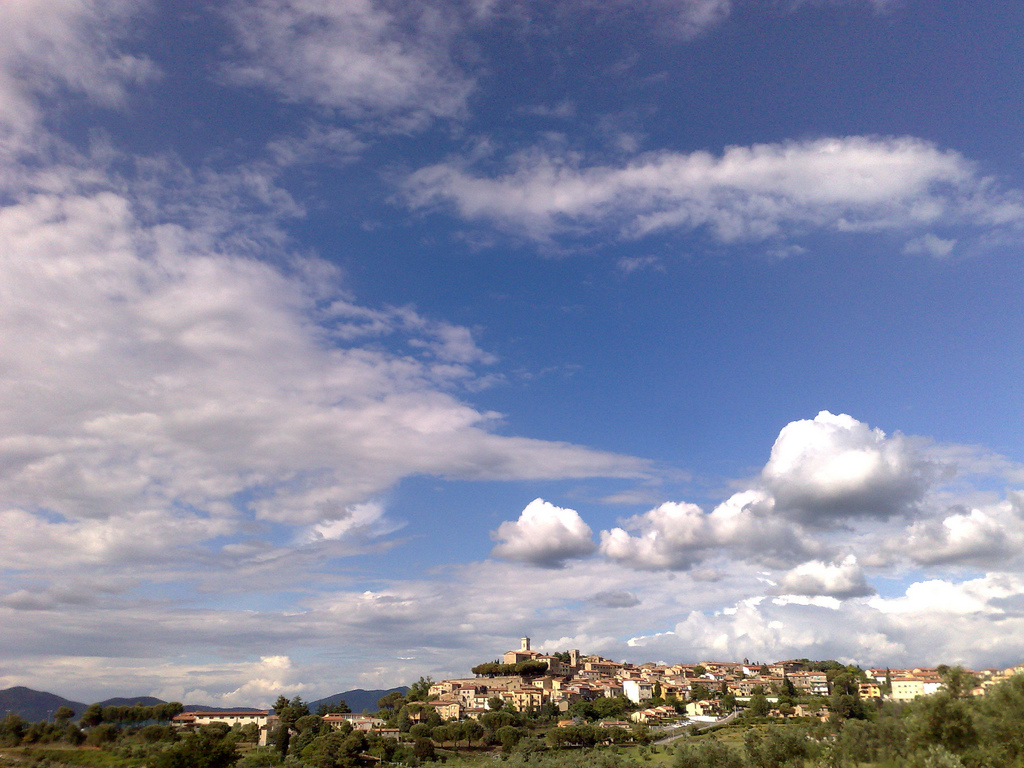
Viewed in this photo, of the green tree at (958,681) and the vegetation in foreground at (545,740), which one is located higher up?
the green tree at (958,681)

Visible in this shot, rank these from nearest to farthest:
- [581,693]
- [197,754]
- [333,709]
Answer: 1. [197,754]
2. [333,709]
3. [581,693]

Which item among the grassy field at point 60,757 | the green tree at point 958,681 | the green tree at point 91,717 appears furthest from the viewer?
the green tree at point 91,717

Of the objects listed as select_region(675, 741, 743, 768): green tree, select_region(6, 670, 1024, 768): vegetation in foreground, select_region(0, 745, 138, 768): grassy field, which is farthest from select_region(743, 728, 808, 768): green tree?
select_region(0, 745, 138, 768): grassy field

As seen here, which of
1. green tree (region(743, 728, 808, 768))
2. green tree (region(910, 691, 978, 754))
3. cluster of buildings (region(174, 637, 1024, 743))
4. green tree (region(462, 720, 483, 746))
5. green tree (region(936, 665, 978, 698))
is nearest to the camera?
green tree (region(910, 691, 978, 754))

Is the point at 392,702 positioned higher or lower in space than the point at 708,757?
lower

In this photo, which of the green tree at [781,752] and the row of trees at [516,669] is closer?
the green tree at [781,752]

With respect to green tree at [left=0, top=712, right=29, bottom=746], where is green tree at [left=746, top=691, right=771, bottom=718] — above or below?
below

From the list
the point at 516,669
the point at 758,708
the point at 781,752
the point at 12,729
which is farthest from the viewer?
the point at 516,669

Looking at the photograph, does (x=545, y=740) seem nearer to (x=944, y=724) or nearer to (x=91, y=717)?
(x=944, y=724)

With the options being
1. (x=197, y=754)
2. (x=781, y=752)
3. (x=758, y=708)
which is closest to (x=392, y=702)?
(x=197, y=754)

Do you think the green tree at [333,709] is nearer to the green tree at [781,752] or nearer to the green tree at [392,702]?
the green tree at [392,702]

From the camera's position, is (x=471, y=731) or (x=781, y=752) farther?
(x=471, y=731)

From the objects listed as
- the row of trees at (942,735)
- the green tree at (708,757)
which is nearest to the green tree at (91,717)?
the green tree at (708,757)

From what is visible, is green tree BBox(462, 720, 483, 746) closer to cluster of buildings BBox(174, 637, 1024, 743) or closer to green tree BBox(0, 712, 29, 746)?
cluster of buildings BBox(174, 637, 1024, 743)
